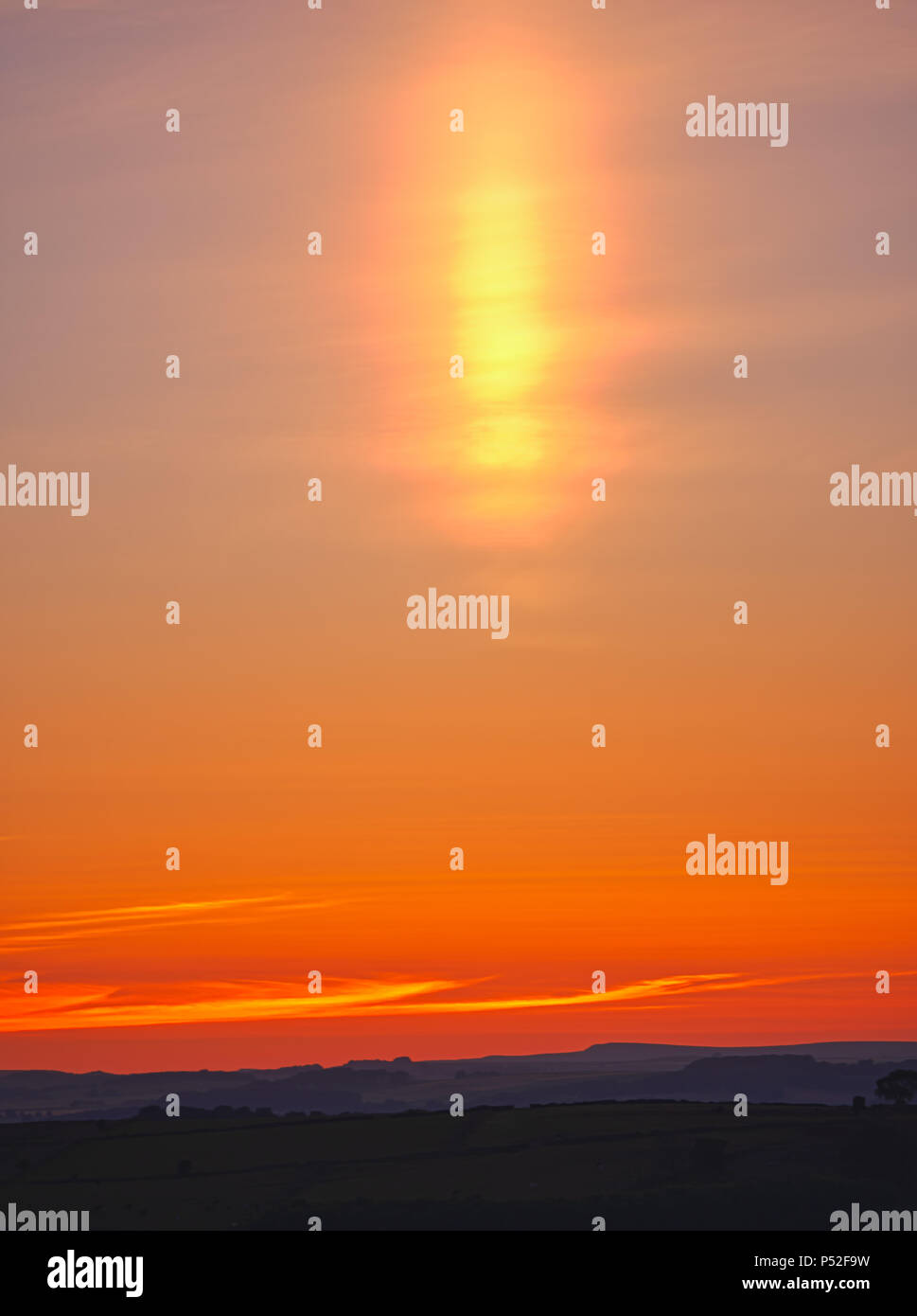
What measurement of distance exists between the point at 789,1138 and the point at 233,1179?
205ft

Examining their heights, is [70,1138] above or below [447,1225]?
above

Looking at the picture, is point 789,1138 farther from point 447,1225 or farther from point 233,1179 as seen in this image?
point 233,1179
